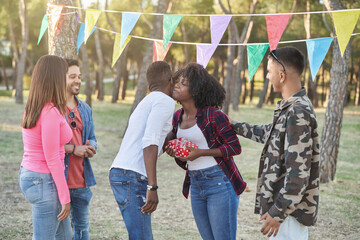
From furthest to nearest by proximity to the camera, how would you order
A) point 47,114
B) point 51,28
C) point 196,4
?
point 196,4, point 51,28, point 47,114

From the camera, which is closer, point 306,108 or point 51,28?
point 306,108

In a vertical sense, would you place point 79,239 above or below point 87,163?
below

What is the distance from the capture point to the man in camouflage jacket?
2494 millimetres

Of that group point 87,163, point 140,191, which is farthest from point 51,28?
point 140,191

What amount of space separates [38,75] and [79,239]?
154 centimetres

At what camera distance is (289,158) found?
2506 mm

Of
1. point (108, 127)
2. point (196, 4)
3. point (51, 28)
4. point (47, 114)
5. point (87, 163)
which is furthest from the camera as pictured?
point (196, 4)

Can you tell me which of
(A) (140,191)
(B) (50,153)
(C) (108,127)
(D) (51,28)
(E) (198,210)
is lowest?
(C) (108,127)

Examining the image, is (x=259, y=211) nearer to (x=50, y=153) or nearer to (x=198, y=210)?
(x=198, y=210)

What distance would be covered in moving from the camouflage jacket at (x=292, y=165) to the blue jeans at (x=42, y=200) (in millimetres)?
1346

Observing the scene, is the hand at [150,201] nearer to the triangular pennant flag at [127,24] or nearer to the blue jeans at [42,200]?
the blue jeans at [42,200]

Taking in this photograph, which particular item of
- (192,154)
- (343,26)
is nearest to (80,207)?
(192,154)

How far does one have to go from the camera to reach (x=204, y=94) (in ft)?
10.3

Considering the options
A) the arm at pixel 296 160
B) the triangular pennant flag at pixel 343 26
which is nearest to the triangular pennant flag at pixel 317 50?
the triangular pennant flag at pixel 343 26
